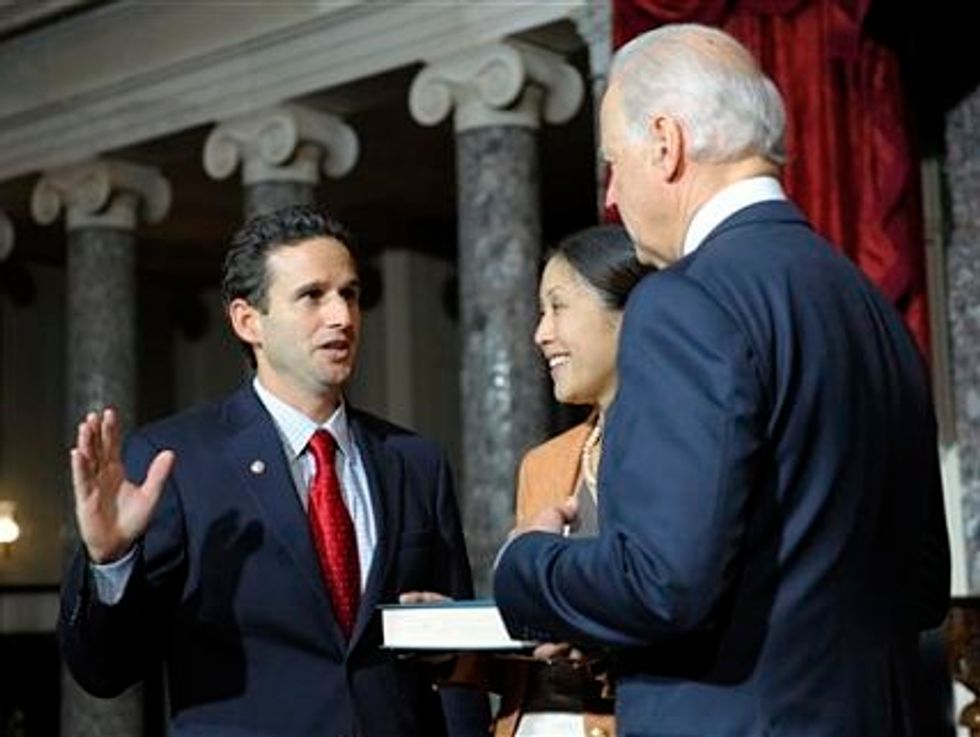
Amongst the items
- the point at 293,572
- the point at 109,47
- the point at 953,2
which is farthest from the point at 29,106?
the point at 293,572

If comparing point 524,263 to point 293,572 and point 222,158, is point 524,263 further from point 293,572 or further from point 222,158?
point 293,572

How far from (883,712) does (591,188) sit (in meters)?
10.5

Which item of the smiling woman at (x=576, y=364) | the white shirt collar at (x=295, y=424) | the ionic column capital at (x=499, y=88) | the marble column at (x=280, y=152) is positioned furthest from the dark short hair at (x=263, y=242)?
the marble column at (x=280, y=152)

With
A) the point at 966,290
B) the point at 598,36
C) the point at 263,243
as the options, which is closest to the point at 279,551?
the point at 263,243

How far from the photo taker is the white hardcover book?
2465 millimetres

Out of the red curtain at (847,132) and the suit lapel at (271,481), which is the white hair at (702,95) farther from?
the red curtain at (847,132)

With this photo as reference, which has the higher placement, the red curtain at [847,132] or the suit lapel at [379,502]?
the red curtain at [847,132]

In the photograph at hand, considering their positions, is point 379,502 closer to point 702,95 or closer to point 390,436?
point 390,436

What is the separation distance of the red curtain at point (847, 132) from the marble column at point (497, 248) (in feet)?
5.05

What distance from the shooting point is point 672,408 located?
6.72ft

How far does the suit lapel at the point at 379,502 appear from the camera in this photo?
3.24m

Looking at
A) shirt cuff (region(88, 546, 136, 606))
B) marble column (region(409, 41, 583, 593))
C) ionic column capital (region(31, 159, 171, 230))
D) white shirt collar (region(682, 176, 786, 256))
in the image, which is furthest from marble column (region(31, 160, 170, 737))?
white shirt collar (region(682, 176, 786, 256))

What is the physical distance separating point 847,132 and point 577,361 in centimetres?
389

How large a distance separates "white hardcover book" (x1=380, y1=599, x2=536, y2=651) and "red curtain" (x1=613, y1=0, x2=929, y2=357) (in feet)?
13.2
